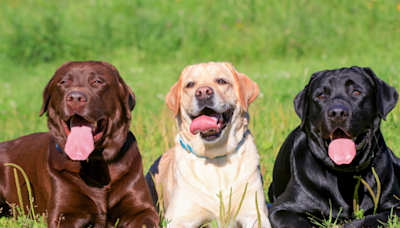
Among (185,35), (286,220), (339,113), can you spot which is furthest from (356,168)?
(185,35)

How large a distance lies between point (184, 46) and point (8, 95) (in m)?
5.44

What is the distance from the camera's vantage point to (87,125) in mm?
3758

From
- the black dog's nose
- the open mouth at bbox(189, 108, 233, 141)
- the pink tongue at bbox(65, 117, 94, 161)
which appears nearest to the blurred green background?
the open mouth at bbox(189, 108, 233, 141)

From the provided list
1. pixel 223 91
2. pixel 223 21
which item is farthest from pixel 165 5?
pixel 223 91

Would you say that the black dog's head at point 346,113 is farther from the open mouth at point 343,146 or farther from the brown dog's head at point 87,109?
the brown dog's head at point 87,109

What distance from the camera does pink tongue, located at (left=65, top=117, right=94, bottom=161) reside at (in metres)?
3.65

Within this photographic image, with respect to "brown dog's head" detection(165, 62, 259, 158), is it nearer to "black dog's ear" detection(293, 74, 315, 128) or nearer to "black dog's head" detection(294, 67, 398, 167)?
"black dog's ear" detection(293, 74, 315, 128)

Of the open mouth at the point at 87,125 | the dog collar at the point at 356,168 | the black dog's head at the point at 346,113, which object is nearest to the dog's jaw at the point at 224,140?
the black dog's head at the point at 346,113

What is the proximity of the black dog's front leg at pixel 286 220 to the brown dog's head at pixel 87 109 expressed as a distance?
1.48 meters

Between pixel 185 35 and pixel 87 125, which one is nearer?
pixel 87 125

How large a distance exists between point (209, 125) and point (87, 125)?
3.38 ft

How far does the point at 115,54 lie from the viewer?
1405cm

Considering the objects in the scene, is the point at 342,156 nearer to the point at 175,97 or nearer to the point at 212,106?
the point at 212,106

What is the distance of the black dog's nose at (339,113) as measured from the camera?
139 inches
